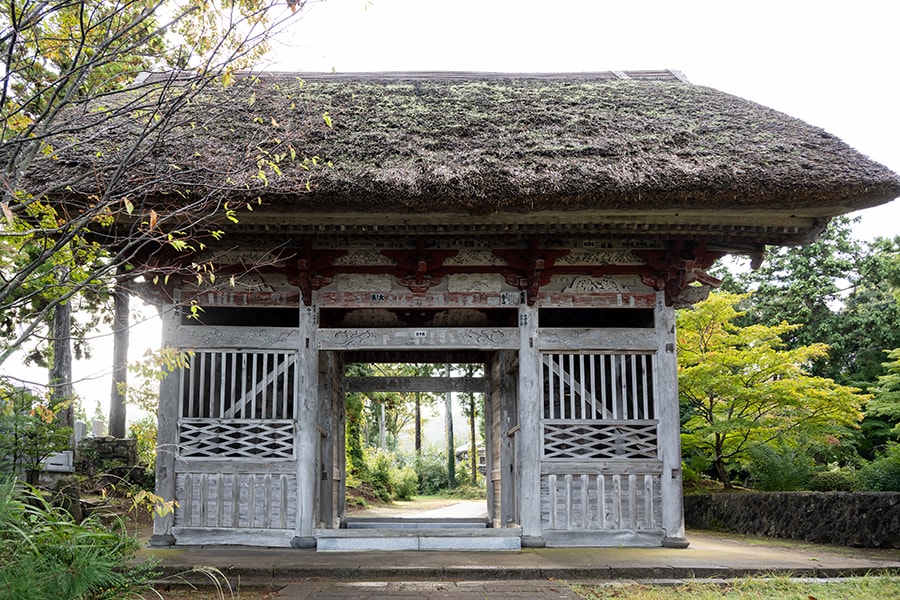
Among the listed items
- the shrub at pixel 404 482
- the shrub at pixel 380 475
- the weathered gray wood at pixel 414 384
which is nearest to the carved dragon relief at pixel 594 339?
the weathered gray wood at pixel 414 384

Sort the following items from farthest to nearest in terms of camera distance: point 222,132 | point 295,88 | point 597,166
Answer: point 295,88, point 222,132, point 597,166

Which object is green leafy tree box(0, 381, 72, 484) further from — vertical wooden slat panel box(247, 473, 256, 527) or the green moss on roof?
the green moss on roof

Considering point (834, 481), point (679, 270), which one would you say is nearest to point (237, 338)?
point (679, 270)

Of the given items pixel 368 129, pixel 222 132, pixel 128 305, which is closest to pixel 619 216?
pixel 368 129

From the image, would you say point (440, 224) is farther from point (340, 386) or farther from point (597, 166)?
point (340, 386)

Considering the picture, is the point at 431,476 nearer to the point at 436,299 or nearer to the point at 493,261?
the point at 436,299

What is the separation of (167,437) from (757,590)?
248 inches

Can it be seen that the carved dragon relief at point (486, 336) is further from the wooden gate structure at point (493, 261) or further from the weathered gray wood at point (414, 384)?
the weathered gray wood at point (414, 384)

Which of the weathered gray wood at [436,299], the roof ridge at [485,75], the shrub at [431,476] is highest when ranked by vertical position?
the roof ridge at [485,75]

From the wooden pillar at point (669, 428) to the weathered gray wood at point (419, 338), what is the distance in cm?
175

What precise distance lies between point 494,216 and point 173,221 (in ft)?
11.1

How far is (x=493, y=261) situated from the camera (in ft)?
28.6

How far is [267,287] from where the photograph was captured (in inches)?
340

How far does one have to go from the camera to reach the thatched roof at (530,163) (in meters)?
7.34
